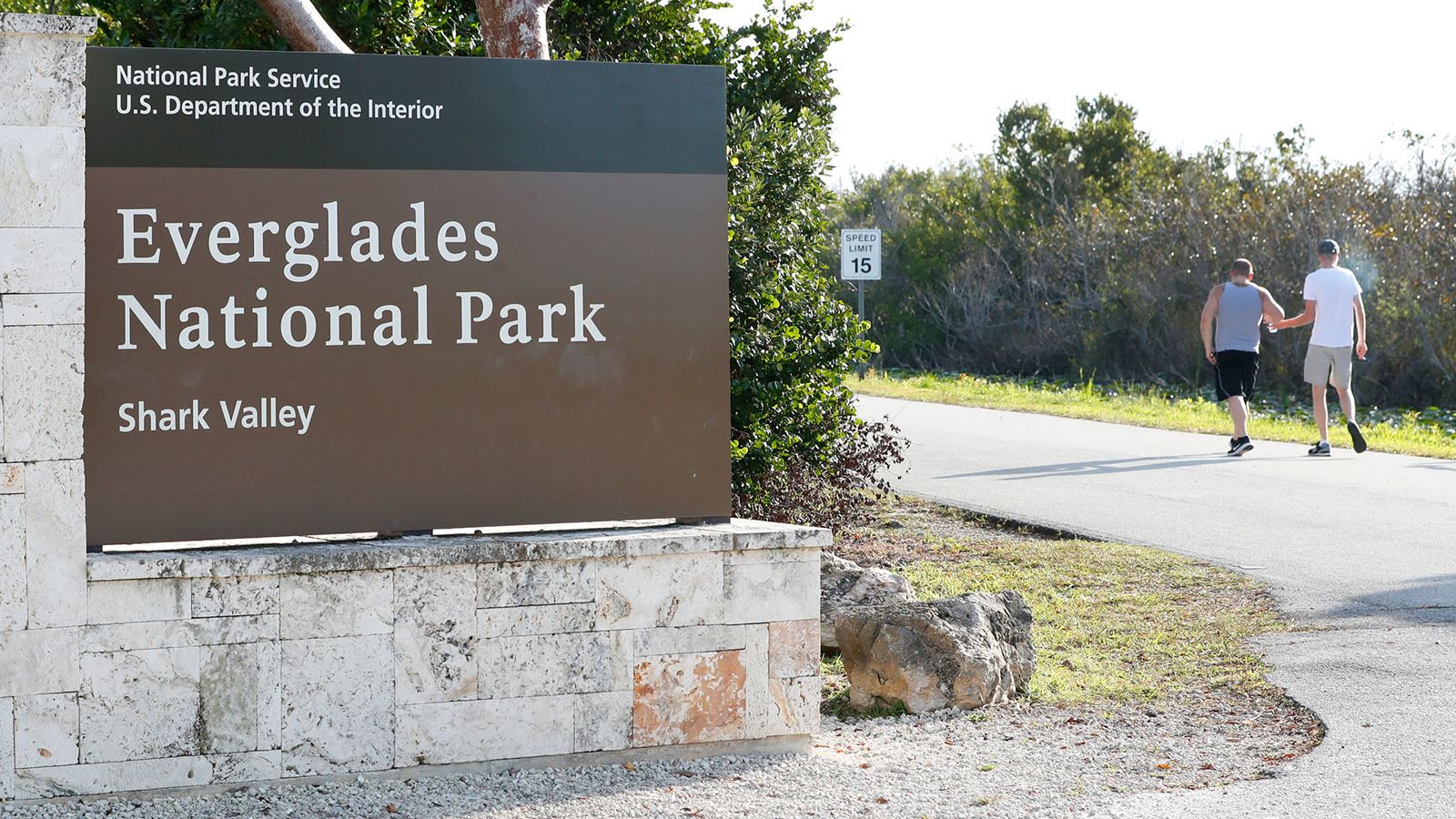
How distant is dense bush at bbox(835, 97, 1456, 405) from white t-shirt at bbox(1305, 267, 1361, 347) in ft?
28.6

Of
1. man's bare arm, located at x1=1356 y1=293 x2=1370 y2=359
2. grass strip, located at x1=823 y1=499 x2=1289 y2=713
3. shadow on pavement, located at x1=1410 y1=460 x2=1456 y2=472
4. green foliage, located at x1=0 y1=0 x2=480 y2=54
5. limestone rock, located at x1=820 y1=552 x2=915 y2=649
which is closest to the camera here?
grass strip, located at x1=823 y1=499 x2=1289 y2=713

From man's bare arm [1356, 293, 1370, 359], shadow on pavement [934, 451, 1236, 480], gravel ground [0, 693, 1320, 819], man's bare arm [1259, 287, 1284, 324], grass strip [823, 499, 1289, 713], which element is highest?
man's bare arm [1259, 287, 1284, 324]

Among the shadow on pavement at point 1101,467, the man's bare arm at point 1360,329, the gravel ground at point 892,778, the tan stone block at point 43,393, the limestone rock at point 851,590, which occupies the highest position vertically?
the man's bare arm at point 1360,329

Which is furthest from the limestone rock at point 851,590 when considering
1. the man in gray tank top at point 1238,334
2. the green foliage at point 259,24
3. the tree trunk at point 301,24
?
the man in gray tank top at point 1238,334

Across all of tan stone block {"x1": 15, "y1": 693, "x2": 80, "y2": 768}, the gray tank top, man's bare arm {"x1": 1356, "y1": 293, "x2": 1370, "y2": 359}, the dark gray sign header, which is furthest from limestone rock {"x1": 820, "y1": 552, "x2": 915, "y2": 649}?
the gray tank top

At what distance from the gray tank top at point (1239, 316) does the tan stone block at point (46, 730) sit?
1122 centimetres

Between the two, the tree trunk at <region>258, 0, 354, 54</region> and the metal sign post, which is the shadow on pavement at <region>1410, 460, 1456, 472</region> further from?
the metal sign post

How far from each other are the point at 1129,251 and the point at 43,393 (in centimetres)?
2414

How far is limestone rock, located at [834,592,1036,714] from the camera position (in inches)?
206

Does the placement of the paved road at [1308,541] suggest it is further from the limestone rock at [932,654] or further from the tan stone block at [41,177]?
the tan stone block at [41,177]

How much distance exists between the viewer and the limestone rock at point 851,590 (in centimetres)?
594

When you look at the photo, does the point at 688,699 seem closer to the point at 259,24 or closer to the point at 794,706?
the point at 794,706

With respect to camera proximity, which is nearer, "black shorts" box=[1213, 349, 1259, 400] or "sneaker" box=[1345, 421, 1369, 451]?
"sneaker" box=[1345, 421, 1369, 451]

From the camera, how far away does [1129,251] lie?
85.8 feet
